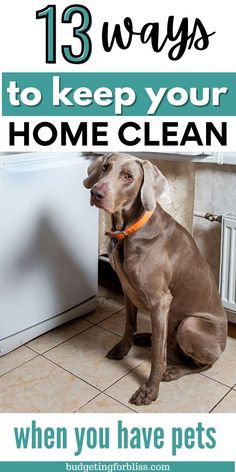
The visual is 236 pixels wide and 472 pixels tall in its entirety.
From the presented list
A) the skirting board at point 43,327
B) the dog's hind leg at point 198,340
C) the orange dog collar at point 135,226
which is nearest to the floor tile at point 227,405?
the dog's hind leg at point 198,340

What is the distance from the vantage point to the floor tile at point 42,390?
1.66 metres

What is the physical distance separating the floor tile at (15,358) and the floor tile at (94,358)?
84 mm

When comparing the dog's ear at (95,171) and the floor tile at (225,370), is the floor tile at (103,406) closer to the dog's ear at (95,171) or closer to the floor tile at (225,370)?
the floor tile at (225,370)

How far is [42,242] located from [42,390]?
604 millimetres

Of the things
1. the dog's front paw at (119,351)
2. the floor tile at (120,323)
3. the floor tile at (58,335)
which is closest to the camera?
the dog's front paw at (119,351)

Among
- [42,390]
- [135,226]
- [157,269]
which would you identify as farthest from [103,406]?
[135,226]

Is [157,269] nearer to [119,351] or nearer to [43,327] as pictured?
[119,351]

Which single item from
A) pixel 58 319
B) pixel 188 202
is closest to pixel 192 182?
pixel 188 202

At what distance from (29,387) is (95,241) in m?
0.77

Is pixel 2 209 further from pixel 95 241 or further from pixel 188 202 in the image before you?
pixel 188 202

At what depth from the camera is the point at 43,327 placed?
2086mm

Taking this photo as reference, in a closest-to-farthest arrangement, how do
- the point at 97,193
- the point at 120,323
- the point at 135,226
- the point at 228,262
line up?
the point at 97,193 → the point at 135,226 → the point at 228,262 → the point at 120,323

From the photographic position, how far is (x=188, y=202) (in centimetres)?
221

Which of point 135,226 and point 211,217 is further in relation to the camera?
point 211,217
